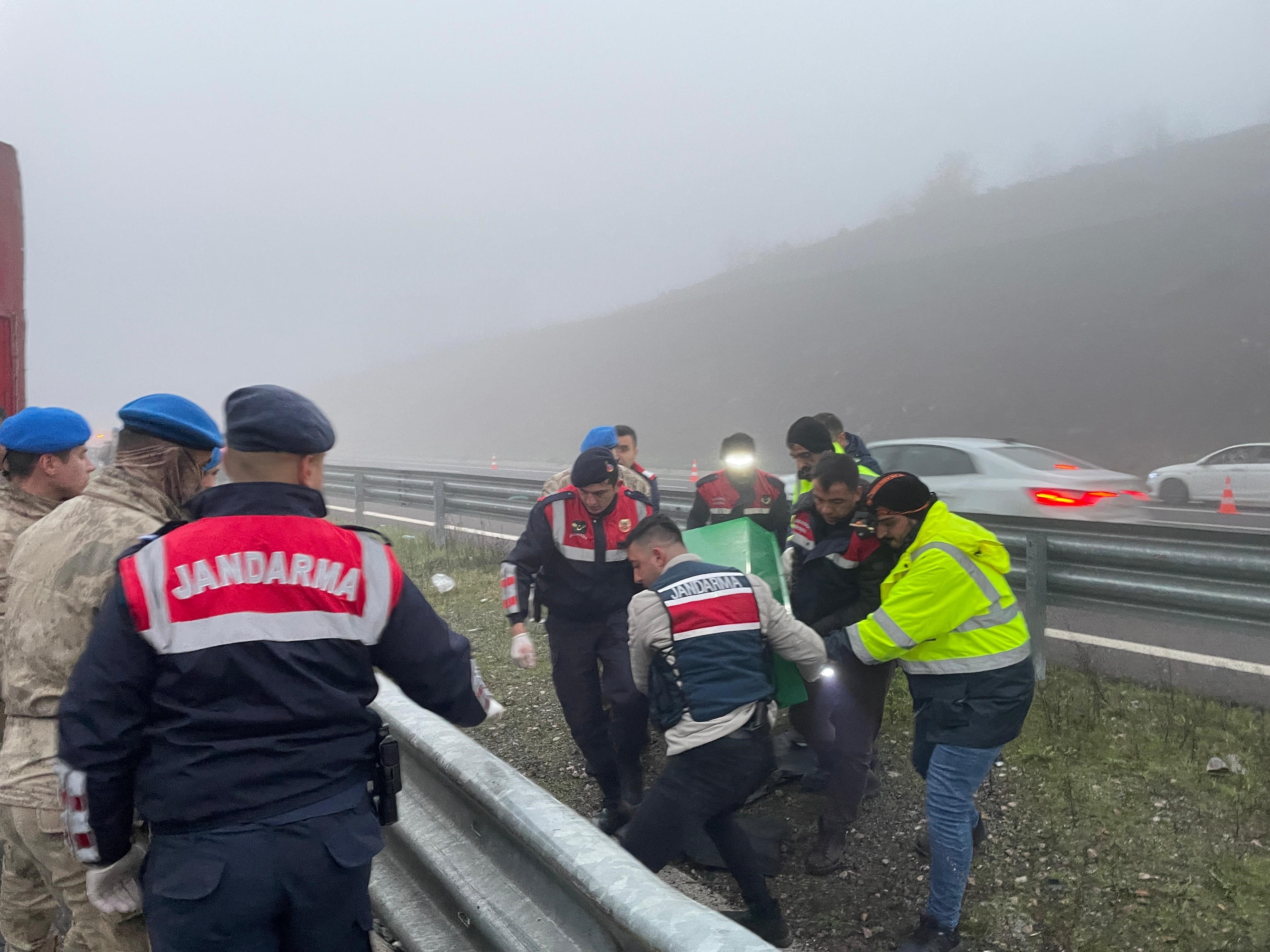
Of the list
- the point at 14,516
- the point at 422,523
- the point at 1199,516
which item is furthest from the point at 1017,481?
the point at 422,523

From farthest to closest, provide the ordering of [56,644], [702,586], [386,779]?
[702,586] < [56,644] < [386,779]

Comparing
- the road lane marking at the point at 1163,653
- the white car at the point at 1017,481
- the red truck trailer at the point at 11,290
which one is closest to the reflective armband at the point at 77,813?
the red truck trailer at the point at 11,290

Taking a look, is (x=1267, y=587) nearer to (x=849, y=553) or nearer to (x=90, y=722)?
(x=849, y=553)

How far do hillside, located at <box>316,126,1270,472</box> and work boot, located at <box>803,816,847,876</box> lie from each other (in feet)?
81.4

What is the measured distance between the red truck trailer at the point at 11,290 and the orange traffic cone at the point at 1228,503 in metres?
15.8

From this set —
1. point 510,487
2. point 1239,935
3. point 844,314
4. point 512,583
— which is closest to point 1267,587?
point 1239,935

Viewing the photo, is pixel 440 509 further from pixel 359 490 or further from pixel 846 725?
pixel 846 725

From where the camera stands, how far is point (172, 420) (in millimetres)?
2217

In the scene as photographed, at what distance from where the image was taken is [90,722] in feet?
5.34

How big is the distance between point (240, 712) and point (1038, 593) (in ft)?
15.9

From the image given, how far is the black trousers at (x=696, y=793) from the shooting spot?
9.56 ft

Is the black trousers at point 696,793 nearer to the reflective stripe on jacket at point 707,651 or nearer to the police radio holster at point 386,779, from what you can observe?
the reflective stripe on jacket at point 707,651

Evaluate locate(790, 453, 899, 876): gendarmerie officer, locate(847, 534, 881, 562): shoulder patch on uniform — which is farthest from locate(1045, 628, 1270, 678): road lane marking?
locate(847, 534, 881, 562): shoulder patch on uniform

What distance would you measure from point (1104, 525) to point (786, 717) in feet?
13.4
